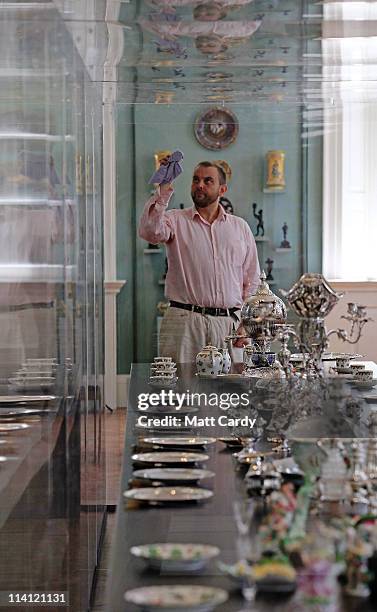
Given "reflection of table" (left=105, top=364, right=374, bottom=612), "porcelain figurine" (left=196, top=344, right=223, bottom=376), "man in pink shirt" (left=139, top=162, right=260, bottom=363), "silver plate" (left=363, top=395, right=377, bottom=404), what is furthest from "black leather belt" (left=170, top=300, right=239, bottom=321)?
"reflection of table" (left=105, top=364, right=374, bottom=612)

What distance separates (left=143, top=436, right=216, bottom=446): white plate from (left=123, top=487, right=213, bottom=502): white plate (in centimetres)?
47

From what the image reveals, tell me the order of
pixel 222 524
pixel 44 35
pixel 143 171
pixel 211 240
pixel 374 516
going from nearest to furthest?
pixel 374 516 → pixel 222 524 → pixel 44 35 → pixel 211 240 → pixel 143 171

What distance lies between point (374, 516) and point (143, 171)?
5.29 metres

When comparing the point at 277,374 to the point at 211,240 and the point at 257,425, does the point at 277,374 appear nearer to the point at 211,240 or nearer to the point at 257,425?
the point at 257,425

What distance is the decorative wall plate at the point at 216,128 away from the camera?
6.46 m

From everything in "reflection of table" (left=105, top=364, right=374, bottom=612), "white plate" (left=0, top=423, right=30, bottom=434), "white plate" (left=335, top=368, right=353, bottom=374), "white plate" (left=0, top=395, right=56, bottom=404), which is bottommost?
"white plate" (left=335, top=368, right=353, bottom=374)

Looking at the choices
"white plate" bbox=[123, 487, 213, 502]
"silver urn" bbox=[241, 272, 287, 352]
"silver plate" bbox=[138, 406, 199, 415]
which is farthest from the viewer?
"silver urn" bbox=[241, 272, 287, 352]

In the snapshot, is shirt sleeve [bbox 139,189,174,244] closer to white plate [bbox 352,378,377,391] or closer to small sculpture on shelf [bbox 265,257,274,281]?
small sculpture on shelf [bbox 265,257,274,281]

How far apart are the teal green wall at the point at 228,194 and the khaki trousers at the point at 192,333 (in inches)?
38.7

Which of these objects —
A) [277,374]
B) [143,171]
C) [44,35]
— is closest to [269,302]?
[277,374]

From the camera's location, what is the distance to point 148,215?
5.95 m

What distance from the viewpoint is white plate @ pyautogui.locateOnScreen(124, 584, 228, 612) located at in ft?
5.11

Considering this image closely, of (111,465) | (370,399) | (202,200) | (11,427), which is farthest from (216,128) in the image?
(11,427)

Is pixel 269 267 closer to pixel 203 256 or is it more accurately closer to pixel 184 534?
pixel 203 256
